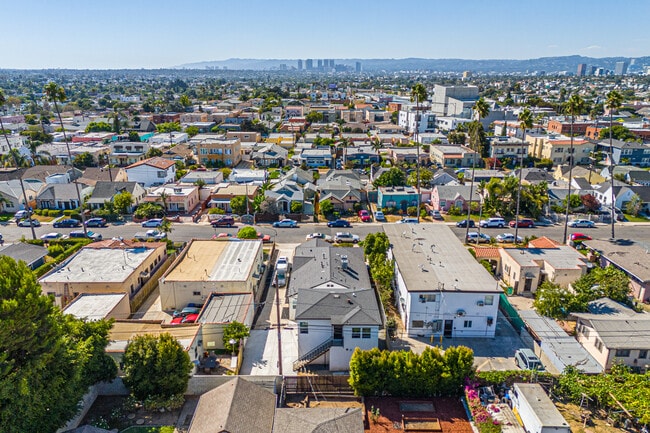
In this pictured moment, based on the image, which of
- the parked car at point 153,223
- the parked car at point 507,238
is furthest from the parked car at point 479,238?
the parked car at point 153,223

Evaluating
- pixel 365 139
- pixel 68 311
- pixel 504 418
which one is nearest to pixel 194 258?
pixel 68 311

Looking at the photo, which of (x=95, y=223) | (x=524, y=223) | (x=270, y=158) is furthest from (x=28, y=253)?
(x=524, y=223)

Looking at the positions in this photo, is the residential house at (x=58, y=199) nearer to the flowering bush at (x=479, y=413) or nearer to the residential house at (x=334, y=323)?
the residential house at (x=334, y=323)

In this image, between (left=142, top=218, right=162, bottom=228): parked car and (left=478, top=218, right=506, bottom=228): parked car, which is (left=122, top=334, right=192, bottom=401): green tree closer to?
(left=142, top=218, right=162, bottom=228): parked car

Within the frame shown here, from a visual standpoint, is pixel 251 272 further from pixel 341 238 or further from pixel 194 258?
pixel 341 238

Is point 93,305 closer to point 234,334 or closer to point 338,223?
point 234,334
